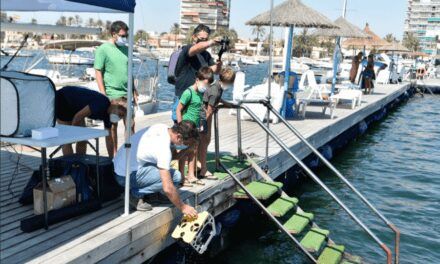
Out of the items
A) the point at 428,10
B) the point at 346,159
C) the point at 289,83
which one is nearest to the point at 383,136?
the point at 346,159

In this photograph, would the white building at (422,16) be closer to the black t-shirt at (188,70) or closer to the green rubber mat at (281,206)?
the green rubber mat at (281,206)

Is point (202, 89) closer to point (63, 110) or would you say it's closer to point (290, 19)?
point (63, 110)

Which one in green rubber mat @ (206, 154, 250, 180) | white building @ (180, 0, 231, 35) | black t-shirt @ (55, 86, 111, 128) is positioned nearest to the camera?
black t-shirt @ (55, 86, 111, 128)

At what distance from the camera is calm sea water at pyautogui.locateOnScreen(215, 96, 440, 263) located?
22.9 ft

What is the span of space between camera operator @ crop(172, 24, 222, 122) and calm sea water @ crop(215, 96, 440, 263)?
2.50 meters

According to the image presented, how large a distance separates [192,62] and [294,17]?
5.93 m

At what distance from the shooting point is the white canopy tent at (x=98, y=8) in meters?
3.71

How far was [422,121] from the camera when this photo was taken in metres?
21.6

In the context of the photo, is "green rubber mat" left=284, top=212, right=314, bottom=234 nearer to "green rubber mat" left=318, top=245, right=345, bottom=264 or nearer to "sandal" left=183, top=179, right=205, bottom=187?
"green rubber mat" left=318, top=245, right=345, bottom=264

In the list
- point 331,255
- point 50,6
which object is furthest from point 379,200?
point 50,6

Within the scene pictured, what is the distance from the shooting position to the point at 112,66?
555 centimetres

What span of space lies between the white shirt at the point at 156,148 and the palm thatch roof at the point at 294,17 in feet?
23.4

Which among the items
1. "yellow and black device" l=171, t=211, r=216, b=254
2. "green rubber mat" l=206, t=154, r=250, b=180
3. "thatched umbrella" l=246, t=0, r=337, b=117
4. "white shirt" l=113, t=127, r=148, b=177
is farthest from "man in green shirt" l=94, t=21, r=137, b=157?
"thatched umbrella" l=246, t=0, r=337, b=117

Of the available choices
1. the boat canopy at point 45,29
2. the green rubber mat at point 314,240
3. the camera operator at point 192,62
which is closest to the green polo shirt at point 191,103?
the camera operator at point 192,62
